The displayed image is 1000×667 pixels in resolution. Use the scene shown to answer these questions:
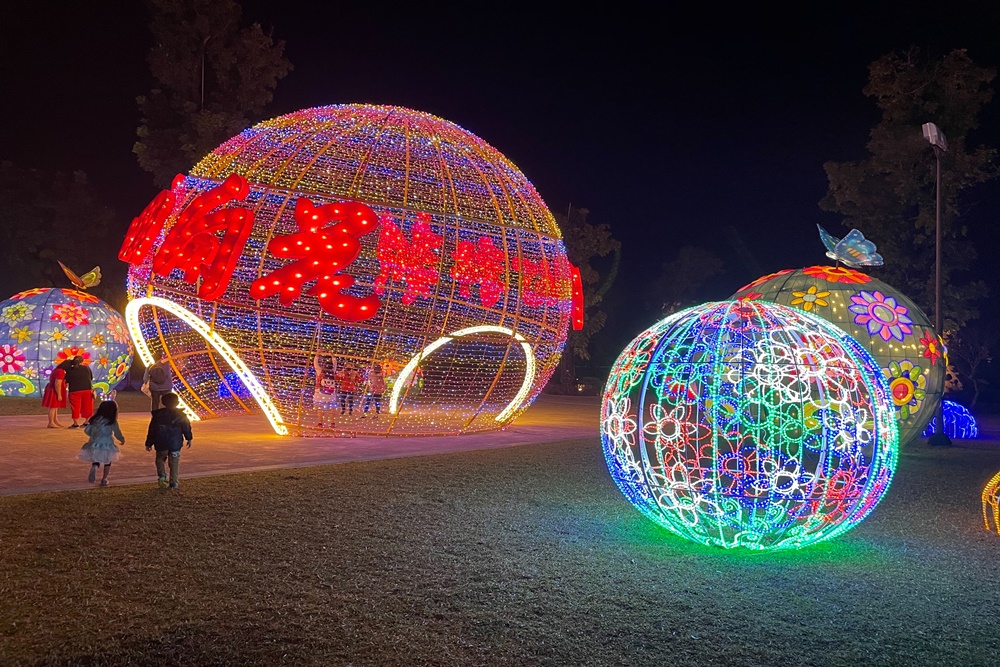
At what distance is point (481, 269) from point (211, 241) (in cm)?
379

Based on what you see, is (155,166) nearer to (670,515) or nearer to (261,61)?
(261,61)

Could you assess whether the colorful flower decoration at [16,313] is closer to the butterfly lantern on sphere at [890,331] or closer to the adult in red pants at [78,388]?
the adult in red pants at [78,388]

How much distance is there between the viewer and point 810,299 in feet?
41.1

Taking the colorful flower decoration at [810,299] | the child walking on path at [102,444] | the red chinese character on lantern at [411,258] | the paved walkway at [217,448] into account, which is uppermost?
the red chinese character on lantern at [411,258]

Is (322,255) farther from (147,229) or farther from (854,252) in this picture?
(854,252)

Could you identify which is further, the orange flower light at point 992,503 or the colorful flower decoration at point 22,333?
the colorful flower decoration at point 22,333

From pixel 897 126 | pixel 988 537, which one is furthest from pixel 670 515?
pixel 897 126

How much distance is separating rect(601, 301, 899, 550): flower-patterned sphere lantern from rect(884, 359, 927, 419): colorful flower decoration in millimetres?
5854

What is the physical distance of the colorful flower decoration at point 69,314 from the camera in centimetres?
1978

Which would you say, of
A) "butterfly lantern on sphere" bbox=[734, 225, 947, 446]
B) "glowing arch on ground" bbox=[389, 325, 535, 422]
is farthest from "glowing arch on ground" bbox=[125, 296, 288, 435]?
"butterfly lantern on sphere" bbox=[734, 225, 947, 446]

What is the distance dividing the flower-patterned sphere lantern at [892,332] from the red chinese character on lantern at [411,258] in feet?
15.6

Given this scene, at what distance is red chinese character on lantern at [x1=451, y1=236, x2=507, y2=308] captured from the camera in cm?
1208

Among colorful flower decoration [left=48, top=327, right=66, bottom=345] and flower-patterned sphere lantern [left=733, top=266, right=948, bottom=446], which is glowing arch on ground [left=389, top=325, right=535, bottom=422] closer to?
flower-patterned sphere lantern [left=733, top=266, right=948, bottom=446]

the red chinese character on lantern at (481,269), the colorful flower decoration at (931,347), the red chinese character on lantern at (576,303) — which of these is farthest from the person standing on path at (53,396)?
the colorful flower decoration at (931,347)
